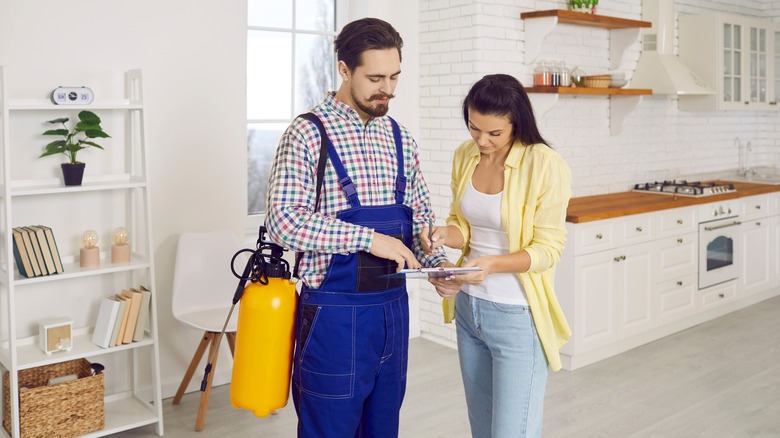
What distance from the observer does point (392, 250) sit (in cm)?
207

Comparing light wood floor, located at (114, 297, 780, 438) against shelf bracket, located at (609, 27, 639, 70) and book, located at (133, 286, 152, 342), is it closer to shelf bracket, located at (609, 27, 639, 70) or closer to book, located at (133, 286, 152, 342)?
book, located at (133, 286, 152, 342)

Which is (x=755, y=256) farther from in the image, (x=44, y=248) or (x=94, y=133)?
(x=44, y=248)

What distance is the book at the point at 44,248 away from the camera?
3297mm

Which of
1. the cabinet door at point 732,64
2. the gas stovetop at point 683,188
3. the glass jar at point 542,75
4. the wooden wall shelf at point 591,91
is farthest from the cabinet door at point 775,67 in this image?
the glass jar at point 542,75

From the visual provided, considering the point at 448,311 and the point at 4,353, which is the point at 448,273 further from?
the point at 4,353

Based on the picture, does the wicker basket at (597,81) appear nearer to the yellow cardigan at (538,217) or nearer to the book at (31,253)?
the yellow cardigan at (538,217)

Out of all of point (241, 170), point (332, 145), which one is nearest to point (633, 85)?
point (241, 170)

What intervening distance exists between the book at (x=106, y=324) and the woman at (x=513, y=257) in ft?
6.14

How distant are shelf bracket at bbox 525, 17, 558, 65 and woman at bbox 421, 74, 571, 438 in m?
2.65

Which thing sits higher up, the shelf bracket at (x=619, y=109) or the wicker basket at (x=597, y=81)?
the wicker basket at (x=597, y=81)

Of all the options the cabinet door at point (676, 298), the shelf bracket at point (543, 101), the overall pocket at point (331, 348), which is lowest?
the cabinet door at point (676, 298)

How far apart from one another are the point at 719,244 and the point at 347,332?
171 inches

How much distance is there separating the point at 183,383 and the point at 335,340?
84.8 inches

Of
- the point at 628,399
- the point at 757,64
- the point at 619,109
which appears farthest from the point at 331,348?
the point at 757,64
